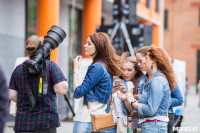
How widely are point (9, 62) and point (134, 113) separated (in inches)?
250

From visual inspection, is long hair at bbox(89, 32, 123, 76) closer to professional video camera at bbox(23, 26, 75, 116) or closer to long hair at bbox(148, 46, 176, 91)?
long hair at bbox(148, 46, 176, 91)

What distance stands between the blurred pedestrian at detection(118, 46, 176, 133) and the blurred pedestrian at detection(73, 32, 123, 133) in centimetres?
36

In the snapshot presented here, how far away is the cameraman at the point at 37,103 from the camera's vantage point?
3502mm

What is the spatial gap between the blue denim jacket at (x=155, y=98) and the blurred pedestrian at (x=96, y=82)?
15.0 inches

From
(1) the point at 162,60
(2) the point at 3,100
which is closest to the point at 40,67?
(2) the point at 3,100

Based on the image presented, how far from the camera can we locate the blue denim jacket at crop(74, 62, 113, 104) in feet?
12.3

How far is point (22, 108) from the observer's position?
3533mm

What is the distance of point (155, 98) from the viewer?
12.2ft

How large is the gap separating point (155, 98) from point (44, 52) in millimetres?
1199

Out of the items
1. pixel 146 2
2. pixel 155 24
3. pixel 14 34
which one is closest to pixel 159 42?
pixel 155 24

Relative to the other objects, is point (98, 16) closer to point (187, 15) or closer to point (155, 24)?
point (155, 24)

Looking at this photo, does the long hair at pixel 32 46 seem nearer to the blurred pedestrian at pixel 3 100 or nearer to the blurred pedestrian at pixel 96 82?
the blurred pedestrian at pixel 96 82

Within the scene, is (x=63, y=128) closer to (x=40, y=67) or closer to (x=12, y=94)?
(x=12, y=94)

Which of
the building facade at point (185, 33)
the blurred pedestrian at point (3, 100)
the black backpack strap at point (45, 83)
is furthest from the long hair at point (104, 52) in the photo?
the building facade at point (185, 33)
